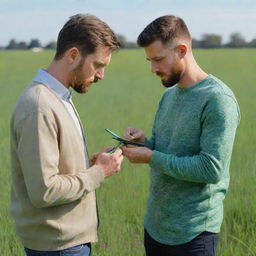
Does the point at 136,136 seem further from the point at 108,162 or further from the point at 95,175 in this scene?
the point at 95,175

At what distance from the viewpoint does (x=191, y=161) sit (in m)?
2.28

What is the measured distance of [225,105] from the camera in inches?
86.8

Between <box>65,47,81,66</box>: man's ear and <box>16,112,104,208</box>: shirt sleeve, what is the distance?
30 centimetres

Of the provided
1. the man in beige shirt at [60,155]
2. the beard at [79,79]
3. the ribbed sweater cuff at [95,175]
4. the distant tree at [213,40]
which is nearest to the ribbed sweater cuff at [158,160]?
the man in beige shirt at [60,155]

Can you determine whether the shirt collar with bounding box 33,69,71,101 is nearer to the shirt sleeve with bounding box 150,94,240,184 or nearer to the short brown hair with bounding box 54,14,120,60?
the short brown hair with bounding box 54,14,120,60

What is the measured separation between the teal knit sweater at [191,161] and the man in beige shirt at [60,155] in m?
0.31

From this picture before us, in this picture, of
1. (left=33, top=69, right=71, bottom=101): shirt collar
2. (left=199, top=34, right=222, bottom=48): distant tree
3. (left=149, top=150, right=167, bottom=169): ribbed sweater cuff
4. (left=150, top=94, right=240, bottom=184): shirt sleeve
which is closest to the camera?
(left=33, top=69, right=71, bottom=101): shirt collar

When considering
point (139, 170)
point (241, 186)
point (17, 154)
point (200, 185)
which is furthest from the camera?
point (139, 170)

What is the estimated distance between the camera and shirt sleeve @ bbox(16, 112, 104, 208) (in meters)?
1.94

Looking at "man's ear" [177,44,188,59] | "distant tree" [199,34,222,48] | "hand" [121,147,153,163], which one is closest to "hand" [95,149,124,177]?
"hand" [121,147,153,163]

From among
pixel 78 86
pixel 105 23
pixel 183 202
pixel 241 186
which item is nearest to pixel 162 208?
pixel 183 202

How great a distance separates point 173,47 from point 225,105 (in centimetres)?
39

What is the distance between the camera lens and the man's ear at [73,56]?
2.11 metres

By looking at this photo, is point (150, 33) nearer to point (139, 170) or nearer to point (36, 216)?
point (36, 216)
